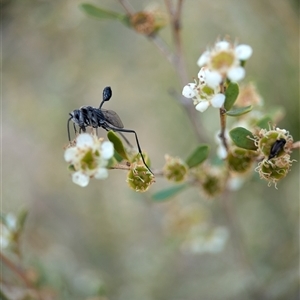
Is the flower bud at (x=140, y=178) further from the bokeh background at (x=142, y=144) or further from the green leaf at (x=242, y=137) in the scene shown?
the bokeh background at (x=142, y=144)

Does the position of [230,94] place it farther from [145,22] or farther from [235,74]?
[145,22]

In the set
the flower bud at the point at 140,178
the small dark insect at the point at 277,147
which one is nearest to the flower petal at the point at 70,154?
the flower bud at the point at 140,178

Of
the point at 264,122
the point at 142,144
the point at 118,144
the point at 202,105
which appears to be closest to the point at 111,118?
the point at 118,144

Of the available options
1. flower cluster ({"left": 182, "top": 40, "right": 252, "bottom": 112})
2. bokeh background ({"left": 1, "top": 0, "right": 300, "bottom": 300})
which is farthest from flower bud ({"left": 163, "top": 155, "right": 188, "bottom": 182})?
bokeh background ({"left": 1, "top": 0, "right": 300, "bottom": 300})

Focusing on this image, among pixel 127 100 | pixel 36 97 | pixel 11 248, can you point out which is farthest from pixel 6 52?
pixel 11 248

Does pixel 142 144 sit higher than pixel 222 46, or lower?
higher

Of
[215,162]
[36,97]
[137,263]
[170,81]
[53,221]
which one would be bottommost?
[215,162]

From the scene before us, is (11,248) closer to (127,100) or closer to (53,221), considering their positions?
(53,221)
